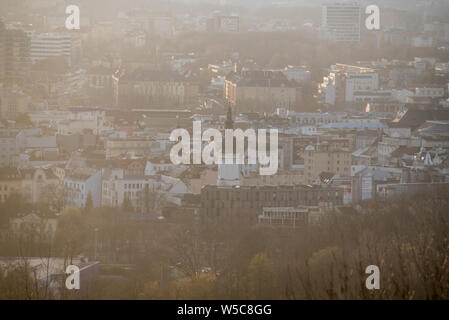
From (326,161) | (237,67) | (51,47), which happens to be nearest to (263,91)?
(237,67)

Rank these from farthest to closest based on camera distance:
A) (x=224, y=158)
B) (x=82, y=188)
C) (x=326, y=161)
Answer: (x=326, y=161)
(x=224, y=158)
(x=82, y=188)

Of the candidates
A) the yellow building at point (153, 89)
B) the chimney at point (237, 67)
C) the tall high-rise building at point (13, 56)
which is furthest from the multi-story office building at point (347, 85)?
the tall high-rise building at point (13, 56)

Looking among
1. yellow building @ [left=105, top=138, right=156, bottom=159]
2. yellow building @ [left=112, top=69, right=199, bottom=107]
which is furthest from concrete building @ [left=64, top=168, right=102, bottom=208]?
yellow building @ [left=112, top=69, right=199, bottom=107]

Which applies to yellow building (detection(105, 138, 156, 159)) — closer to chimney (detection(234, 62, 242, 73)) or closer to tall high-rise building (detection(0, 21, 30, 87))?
tall high-rise building (detection(0, 21, 30, 87))

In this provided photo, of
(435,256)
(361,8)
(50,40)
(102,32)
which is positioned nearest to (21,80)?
(50,40)

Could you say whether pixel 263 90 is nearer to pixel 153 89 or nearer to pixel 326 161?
pixel 153 89

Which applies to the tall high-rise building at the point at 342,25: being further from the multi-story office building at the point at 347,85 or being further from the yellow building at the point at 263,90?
the yellow building at the point at 263,90
